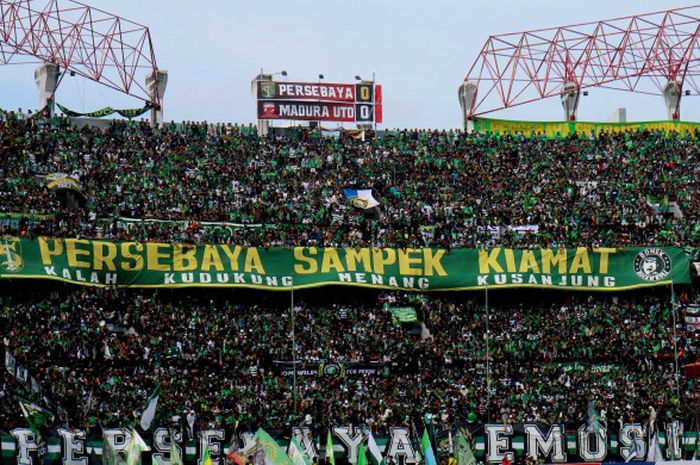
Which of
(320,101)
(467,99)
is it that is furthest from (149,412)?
(467,99)

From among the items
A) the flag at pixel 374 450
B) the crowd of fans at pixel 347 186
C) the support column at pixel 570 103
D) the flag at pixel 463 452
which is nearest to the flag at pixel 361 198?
the crowd of fans at pixel 347 186

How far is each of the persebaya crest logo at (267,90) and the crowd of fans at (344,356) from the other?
54.0 ft

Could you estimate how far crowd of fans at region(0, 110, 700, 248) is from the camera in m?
53.4

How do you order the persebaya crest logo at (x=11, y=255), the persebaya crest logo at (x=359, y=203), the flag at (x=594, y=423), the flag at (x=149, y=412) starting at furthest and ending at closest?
the persebaya crest logo at (x=359, y=203) < the persebaya crest logo at (x=11, y=255) < the flag at (x=594, y=423) < the flag at (x=149, y=412)

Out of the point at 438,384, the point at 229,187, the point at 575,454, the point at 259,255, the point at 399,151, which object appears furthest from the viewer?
the point at 399,151

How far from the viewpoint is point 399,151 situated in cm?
6225

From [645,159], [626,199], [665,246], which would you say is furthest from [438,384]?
[645,159]

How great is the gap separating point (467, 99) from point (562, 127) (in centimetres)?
524

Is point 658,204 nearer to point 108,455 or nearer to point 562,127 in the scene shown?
point 562,127

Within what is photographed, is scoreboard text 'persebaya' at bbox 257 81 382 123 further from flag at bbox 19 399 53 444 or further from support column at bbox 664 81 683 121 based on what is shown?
flag at bbox 19 399 53 444

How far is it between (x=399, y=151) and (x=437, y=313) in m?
12.3

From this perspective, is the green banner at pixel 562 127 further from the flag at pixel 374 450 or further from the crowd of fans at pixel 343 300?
the flag at pixel 374 450

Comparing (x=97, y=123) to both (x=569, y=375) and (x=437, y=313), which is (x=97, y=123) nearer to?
(x=437, y=313)

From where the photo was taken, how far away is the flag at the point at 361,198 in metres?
57.1
